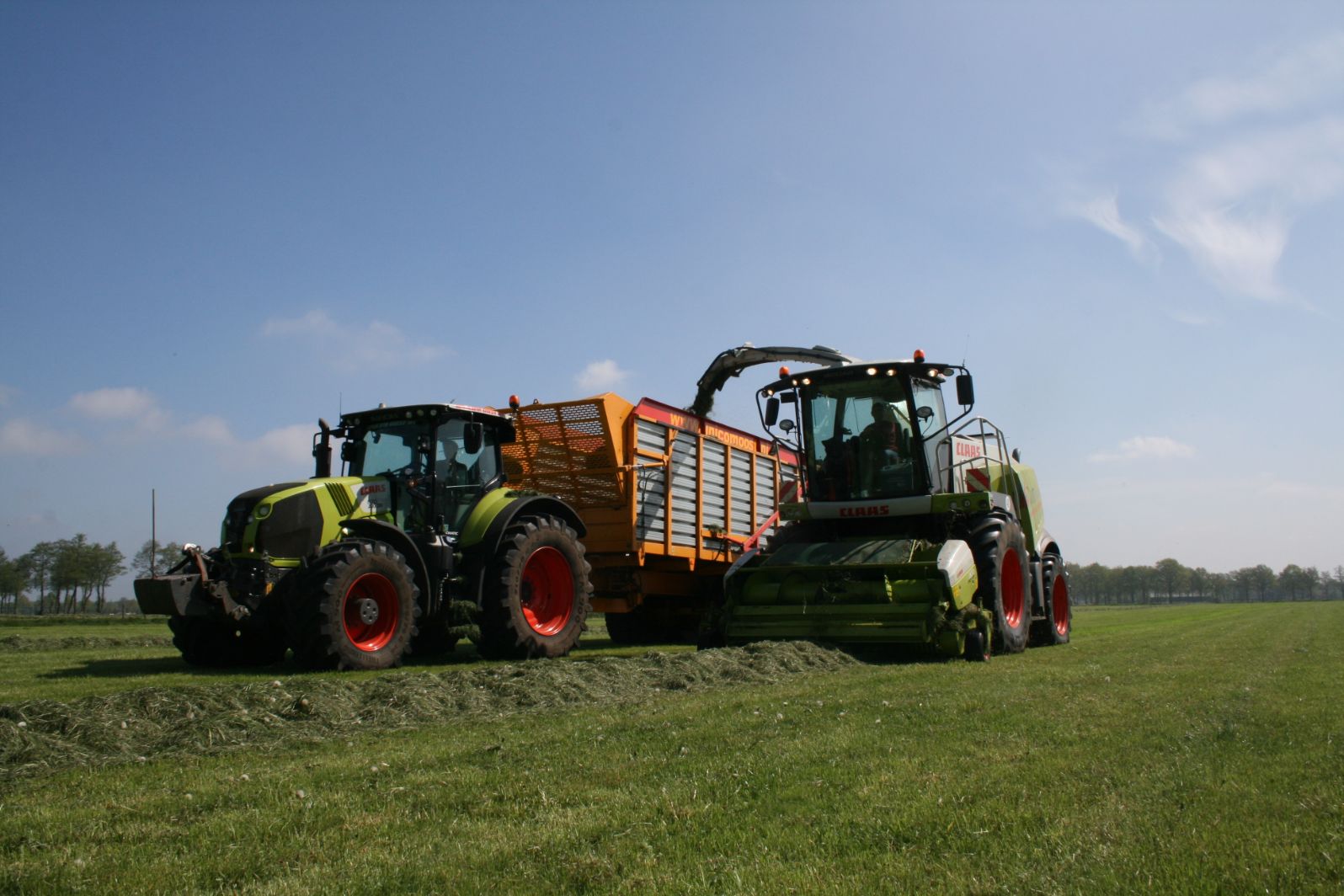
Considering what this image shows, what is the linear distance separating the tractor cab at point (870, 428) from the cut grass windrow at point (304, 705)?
340 cm

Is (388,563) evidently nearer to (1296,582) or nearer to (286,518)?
(286,518)

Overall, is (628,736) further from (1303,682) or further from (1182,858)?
(1303,682)

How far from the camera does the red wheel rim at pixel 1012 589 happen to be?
11562 millimetres

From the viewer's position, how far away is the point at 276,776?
178 inches

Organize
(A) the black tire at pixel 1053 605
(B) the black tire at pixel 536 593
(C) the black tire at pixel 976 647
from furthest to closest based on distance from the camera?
(A) the black tire at pixel 1053 605, (B) the black tire at pixel 536 593, (C) the black tire at pixel 976 647

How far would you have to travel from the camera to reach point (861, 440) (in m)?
11.7

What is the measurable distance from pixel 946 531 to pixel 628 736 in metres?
6.93

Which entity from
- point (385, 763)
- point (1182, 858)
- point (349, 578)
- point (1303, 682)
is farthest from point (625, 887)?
point (1303, 682)

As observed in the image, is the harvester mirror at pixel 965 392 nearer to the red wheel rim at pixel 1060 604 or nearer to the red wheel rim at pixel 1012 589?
the red wheel rim at pixel 1012 589

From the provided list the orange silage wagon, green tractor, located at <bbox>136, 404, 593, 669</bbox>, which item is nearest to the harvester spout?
the orange silage wagon

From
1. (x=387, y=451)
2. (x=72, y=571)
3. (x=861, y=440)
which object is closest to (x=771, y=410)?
(x=861, y=440)

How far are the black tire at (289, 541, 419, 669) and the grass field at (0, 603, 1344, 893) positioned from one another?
1.52 metres

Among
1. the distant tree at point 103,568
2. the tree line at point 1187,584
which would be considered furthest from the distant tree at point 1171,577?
the distant tree at point 103,568

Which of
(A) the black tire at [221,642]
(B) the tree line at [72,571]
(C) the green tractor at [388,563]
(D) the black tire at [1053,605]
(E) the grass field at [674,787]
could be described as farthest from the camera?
(B) the tree line at [72,571]
